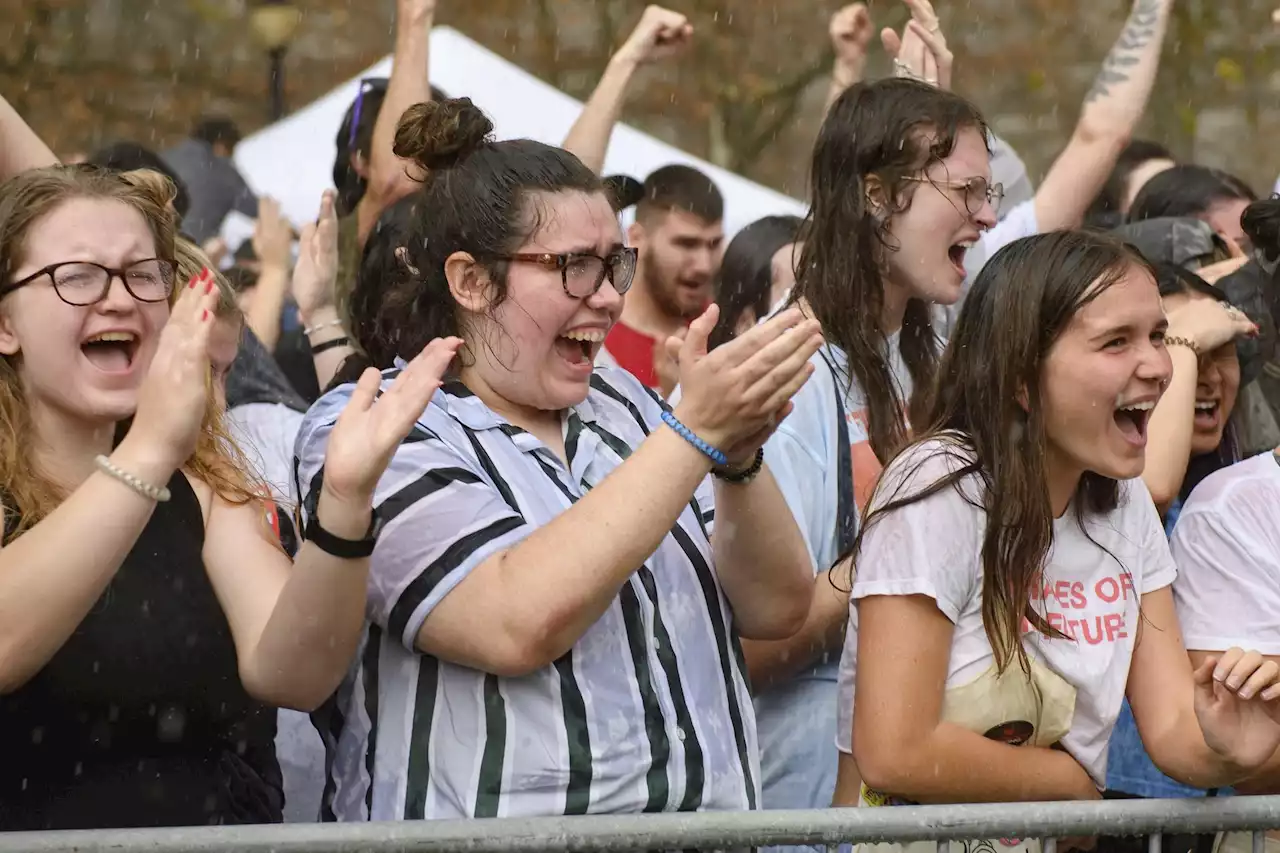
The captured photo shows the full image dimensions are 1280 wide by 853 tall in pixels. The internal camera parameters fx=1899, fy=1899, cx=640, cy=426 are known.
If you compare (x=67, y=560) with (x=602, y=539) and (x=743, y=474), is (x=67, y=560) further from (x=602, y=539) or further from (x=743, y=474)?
(x=743, y=474)

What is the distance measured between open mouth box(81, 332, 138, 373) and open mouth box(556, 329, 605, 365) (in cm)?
73

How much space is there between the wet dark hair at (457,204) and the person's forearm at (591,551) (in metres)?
0.56

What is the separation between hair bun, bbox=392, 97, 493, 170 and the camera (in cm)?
353

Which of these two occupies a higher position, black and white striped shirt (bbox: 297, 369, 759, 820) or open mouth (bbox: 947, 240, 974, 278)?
Answer: open mouth (bbox: 947, 240, 974, 278)

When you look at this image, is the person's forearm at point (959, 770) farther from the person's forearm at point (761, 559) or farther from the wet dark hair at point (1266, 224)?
the wet dark hair at point (1266, 224)

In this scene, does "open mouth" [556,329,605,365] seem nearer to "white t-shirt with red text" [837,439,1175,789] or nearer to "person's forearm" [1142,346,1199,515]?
"white t-shirt with red text" [837,439,1175,789]

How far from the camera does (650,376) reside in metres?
6.46

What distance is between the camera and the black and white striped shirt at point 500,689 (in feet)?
9.80

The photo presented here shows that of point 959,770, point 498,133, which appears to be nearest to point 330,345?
point 959,770

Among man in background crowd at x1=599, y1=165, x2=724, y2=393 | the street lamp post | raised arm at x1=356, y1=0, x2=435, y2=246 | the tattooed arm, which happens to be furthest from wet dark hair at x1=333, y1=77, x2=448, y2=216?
the street lamp post

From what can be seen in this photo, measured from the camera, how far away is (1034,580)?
3303 millimetres

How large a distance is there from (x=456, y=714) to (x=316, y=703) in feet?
0.75

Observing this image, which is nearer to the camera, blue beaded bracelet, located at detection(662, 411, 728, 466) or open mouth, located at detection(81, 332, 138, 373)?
blue beaded bracelet, located at detection(662, 411, 728, 466)

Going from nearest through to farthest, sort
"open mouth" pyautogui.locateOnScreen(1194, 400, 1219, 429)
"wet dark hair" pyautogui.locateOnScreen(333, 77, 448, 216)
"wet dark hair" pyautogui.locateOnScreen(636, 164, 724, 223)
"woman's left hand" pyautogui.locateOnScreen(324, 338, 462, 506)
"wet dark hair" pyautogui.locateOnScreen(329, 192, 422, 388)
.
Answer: "woman's left hand" pyautogui.locateOnScreen(324, 338, 462, 506), "wet dark hair" pyautogui.locateOnScreen(329, 192, 422, 388), "open mouth" pyautogui.locateOnScreen(1194, 400, 1219, 429), "wet dark hair" pyautogui.locateOnScreen(333, 77, 448, 216), "wet dark hair" pyautogui.locateOnScreen(636, 164, 724, 223)
